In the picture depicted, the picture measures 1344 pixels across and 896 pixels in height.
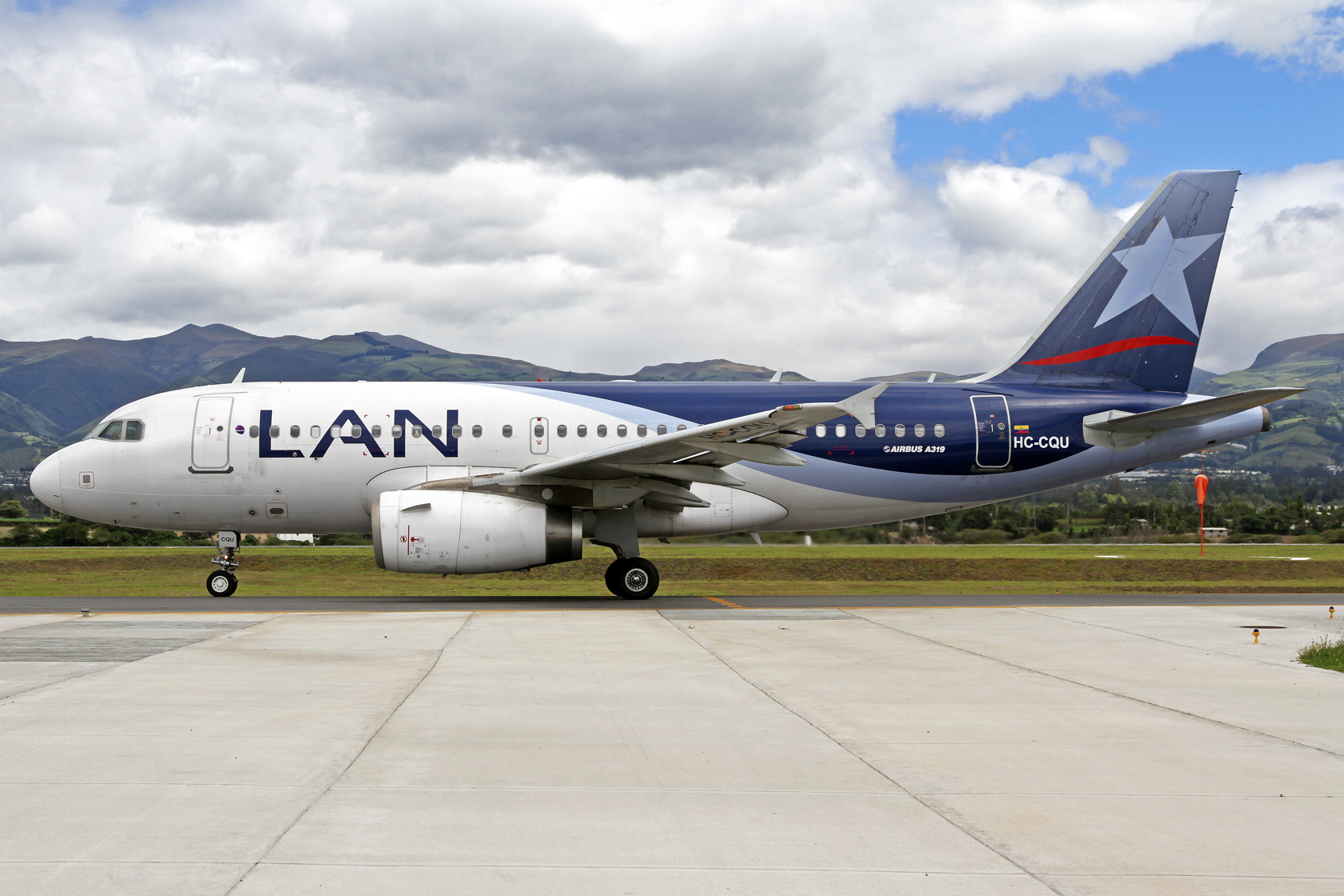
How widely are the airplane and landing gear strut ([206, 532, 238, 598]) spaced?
0.05 meters

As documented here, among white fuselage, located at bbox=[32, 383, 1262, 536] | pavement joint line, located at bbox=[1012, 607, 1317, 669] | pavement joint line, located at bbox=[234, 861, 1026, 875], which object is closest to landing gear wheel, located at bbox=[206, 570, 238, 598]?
white fuselage, located at bbox=[32, 383, 1262, 536]

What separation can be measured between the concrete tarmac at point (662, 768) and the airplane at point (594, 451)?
5.90 metres

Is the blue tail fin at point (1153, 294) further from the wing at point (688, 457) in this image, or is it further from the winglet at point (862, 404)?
the wing at point (688, 457)

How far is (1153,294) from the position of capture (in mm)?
20078

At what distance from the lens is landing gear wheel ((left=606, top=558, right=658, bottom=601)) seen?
17453mm

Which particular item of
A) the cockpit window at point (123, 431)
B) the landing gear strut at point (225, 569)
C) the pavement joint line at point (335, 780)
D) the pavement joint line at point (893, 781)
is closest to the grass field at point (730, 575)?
the landing gear strut at point (225, 569)

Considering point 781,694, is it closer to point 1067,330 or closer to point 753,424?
point 753,424

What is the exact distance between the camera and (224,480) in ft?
58.7

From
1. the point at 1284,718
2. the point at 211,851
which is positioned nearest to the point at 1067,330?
the point at 1284,718

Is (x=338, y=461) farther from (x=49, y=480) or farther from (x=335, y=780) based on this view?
(x=335, y=780)

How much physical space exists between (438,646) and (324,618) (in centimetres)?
350

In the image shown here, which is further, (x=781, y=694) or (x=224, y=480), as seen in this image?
(x=224, y=480)

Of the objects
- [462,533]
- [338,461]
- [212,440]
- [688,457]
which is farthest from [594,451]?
[212,440]

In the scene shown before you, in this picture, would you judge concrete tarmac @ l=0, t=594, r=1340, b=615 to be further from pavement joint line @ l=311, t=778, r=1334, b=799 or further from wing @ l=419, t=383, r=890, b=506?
pavement joint line @ l=311, t=778, r=1334, b=799
